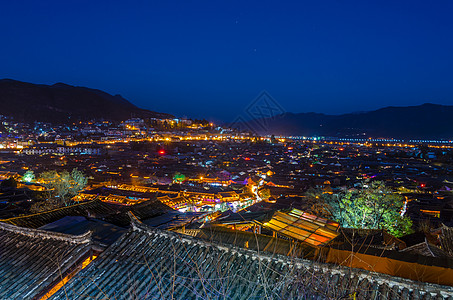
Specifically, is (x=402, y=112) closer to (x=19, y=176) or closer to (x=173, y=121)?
(x=173, y=121)

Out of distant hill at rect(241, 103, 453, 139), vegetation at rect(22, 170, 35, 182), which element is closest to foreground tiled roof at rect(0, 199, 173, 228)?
vegetation at rect(22, 170, 35, 182)

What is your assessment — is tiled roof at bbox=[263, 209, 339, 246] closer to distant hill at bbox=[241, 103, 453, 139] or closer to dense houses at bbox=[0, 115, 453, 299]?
dense houses at bbox=[0, 115, 453, 299]

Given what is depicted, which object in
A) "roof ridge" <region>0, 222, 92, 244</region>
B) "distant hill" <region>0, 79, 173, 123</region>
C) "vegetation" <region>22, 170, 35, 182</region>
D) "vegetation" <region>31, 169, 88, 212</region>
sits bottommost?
"vegetation" <region>22, 170, 35, 182</region>

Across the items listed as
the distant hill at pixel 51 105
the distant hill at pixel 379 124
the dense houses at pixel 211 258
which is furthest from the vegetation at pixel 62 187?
the distant hill at pixel 379 124

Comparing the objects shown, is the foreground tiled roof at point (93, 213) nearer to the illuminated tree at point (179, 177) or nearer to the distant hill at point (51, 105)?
the illuminated tree at point (179, 177)

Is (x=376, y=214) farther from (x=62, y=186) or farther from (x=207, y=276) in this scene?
(x=62, y=186)

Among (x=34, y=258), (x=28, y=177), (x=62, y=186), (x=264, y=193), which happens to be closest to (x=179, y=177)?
(x=264, y=193)
